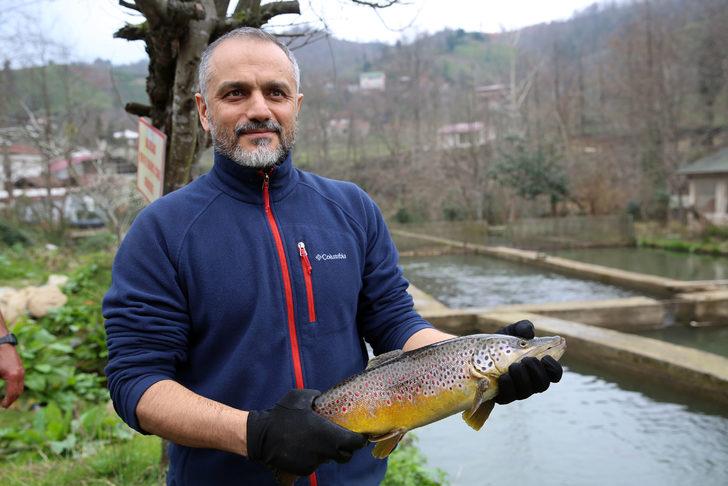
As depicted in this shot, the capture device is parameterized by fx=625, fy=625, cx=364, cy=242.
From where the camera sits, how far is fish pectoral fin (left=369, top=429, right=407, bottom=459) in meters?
1.82

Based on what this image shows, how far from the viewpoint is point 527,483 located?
514 centimetres

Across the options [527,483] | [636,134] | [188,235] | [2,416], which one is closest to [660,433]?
[527,483]

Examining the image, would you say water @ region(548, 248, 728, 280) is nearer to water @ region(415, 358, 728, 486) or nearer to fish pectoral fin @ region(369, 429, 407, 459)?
water @ region(415, 358, 728, 486)

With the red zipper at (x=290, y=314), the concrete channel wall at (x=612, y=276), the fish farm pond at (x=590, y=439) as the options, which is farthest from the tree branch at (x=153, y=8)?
the concrete channel wall at (x=612, y=276)

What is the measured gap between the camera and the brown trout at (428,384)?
5.91ft

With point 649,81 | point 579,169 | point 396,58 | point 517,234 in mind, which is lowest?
point 517,234

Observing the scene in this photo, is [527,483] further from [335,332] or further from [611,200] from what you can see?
[611,200]

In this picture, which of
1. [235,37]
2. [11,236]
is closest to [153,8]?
[235,37]

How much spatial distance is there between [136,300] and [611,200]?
94.3ft

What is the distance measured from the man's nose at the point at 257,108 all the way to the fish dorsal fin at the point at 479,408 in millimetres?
1035

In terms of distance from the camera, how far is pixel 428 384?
1.81 meters

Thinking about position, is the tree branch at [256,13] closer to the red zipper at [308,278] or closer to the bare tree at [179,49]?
the bare tree at [179,49]

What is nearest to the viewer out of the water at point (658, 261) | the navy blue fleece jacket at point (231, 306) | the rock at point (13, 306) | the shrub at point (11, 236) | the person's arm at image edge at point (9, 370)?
the navy blue fleece jacket at point (231, 306)

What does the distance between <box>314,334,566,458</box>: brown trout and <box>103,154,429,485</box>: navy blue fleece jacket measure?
16cm
